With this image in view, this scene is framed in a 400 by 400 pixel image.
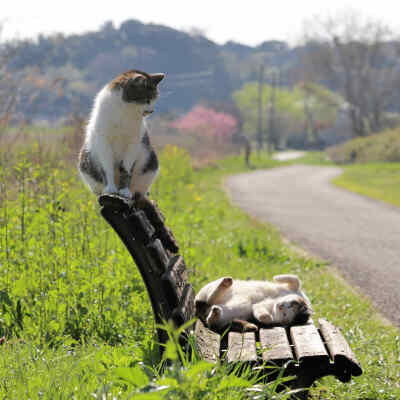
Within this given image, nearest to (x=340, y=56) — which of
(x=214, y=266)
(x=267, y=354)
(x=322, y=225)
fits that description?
(x=322, y=225)

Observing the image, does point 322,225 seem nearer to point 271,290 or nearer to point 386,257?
point 386,257

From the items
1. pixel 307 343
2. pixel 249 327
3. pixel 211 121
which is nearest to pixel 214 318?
pixel 249 327

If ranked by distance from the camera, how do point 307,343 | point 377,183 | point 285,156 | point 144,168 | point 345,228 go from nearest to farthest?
point 307,343 < point 144,168 < point 345,228 < point 377,183 < point 285,156

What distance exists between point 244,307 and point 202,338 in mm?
607

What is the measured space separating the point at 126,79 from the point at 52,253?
2.18 meters

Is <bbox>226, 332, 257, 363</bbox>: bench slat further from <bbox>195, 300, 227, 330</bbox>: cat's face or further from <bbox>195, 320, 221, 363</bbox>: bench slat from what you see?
<bbox>195, 300, 227, 330</bbox>: cat's face

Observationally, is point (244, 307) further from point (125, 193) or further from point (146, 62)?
point (146, 62)

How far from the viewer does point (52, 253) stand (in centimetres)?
457

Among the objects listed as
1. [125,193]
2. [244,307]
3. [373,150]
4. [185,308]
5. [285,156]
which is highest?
[125,193]

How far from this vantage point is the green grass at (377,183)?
15.0 m

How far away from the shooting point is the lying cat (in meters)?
3.59

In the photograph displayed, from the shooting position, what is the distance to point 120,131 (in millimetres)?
3062

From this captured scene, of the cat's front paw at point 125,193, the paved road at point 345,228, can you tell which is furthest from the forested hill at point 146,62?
the paved road at point 345,228

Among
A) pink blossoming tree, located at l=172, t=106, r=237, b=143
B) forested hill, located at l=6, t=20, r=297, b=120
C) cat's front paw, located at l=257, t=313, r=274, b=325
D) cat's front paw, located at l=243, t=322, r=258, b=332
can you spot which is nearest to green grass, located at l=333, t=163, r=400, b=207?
forested hill, located at l=6, t=20, r=297, b=120
